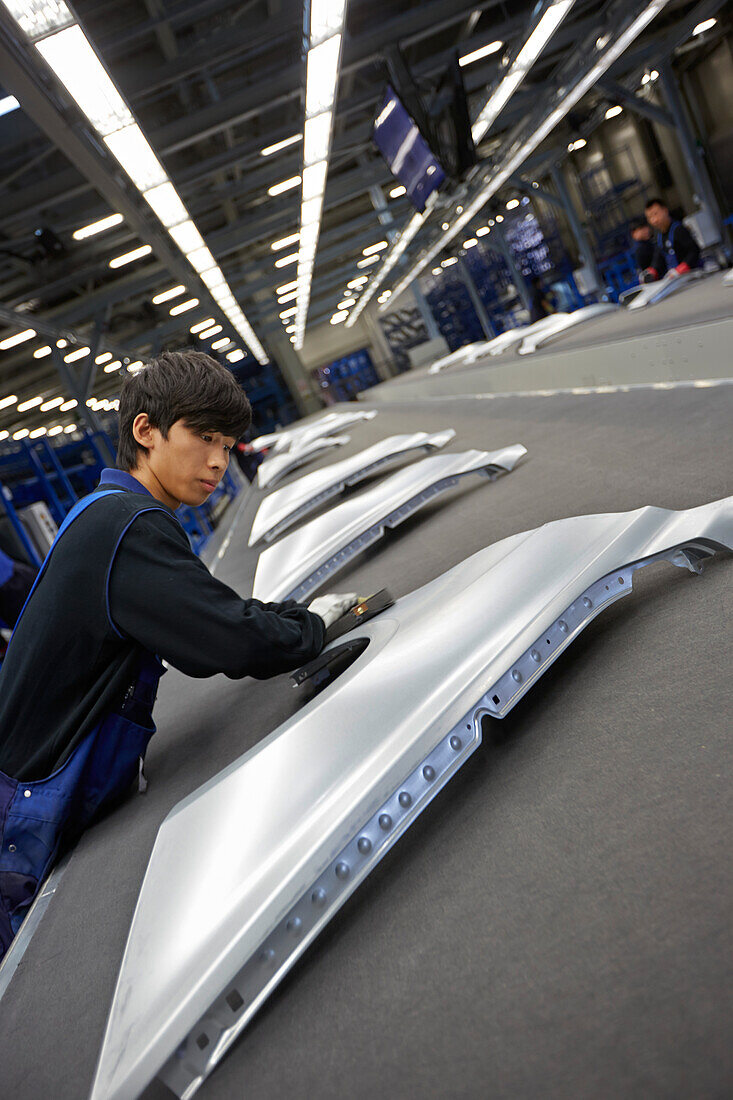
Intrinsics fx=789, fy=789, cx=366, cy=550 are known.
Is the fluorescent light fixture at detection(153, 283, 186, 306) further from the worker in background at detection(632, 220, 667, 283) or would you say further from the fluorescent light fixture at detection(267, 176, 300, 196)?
the worker in background at detection(632, 220, 667, 283)

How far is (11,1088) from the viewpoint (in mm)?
955

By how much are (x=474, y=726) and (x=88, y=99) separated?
5178mm

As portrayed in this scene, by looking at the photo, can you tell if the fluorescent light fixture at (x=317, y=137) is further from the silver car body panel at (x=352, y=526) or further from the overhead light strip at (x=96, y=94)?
the silver car body panel at (x=352, y=526)

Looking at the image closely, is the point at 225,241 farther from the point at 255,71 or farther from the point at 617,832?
the point at 617,832

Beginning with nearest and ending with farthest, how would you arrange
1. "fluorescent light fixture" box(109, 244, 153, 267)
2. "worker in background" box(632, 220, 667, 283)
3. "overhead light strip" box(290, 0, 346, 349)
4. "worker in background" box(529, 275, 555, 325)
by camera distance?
"overhead light strip" box(290, 0, 346, 349) < "worker in background" box(632, 220, 667, 283) < "fluorescent light fixture" box(109, 244, 153, 267) < "worker in background" box(529, 275, 555, 325)

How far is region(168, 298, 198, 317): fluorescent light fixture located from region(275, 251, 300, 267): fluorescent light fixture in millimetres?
2121

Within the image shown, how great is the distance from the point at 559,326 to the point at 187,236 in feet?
15.2

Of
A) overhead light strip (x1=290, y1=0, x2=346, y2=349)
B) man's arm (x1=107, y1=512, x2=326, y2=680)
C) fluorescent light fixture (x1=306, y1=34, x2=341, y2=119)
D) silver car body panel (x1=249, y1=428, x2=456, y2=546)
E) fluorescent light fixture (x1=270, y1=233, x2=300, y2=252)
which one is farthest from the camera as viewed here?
fluorescent light fixture (x1=270, y1=233, x2=300, y2=252)

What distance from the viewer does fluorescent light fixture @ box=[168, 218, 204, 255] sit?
8984mm

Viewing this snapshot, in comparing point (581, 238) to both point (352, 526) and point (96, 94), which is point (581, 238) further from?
point (352, 526)

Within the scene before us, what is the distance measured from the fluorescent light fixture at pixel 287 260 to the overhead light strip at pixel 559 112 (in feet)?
10.1

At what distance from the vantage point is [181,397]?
1639mm

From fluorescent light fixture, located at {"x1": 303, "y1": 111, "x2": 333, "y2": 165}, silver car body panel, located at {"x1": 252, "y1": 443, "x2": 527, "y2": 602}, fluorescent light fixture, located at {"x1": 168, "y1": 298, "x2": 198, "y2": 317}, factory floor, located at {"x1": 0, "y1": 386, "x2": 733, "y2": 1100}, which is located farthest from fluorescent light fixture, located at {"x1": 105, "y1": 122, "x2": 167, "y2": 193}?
fluorescent light fixture, located at {"x1": 168, "y1": 298, "x2": 198, "y2": 317}

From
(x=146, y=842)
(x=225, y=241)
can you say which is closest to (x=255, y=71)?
(x=225, y=241)
